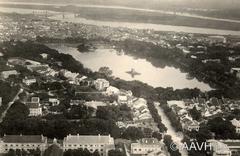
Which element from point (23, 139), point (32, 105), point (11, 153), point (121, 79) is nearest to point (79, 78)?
point (121, 79)

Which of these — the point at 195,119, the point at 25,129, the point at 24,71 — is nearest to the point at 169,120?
the point at 195,119

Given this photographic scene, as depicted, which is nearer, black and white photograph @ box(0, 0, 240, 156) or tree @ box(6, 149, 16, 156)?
tree @ box(6, 149, 16, 156)

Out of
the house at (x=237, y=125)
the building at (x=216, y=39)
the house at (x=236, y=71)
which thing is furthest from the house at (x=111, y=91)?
the building at (x=216, y=39)

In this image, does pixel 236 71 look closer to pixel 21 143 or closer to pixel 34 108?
pixel 34 108

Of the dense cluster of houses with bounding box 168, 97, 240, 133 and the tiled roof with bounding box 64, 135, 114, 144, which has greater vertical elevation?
the tiled roof with bounding box 64, 135, 114, 144

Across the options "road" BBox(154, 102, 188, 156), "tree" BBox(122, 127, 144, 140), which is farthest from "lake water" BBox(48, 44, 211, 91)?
"tree" BBox(122, 127, 144, 140)

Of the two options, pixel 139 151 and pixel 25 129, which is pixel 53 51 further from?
pixel 139 151

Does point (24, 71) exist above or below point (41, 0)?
below

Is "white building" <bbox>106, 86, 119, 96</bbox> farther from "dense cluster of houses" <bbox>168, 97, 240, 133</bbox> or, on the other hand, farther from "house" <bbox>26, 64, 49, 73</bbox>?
"house" <bbox>26, 64, 49, 73</bbox>
